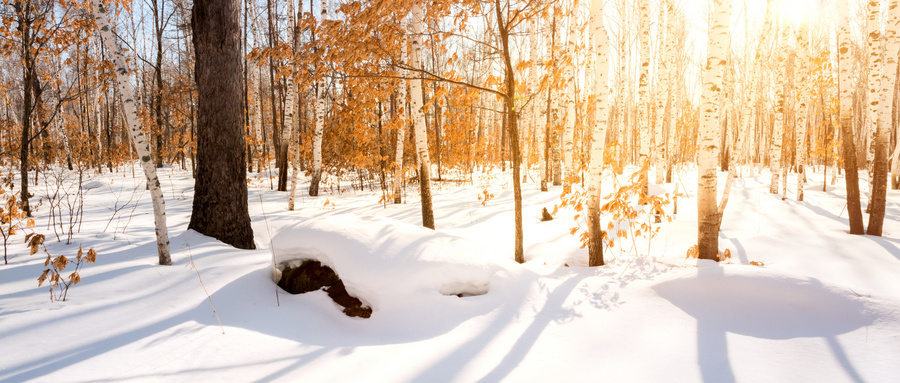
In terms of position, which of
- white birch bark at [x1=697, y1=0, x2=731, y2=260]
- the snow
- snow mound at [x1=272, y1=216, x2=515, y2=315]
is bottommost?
the snow

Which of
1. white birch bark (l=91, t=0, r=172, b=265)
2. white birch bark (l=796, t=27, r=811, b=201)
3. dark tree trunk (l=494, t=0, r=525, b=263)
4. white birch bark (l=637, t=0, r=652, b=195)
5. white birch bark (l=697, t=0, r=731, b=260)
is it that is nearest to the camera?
white birch bark (l=91, t=0, r=172, b=265)

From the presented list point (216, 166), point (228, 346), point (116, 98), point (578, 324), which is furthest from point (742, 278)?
point (116, 98)

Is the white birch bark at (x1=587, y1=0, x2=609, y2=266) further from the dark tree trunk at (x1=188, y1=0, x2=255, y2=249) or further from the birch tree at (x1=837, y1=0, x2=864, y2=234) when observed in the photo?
the dark tree trunk at (x1=188, y1=0, x2=255, y2=249)

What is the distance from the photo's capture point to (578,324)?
315cm

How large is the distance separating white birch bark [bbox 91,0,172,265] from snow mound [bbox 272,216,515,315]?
1.33m

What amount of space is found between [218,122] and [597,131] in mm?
4920

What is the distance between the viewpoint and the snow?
2445mm

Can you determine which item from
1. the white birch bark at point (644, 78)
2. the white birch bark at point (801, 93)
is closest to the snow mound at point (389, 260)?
the white birch bark at point (644, 78)

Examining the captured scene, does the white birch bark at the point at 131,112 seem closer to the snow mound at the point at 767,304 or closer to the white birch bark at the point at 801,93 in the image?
the snow mound at the point at 767,304

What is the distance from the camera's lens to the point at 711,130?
4.42m

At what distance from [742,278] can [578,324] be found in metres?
1.53

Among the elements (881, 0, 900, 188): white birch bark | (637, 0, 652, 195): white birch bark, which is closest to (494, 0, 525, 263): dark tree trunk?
(881, 0, 900, 188): white birch bark

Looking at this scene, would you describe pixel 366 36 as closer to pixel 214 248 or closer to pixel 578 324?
pixel 214 248

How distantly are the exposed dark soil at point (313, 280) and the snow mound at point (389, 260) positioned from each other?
0.07 m
